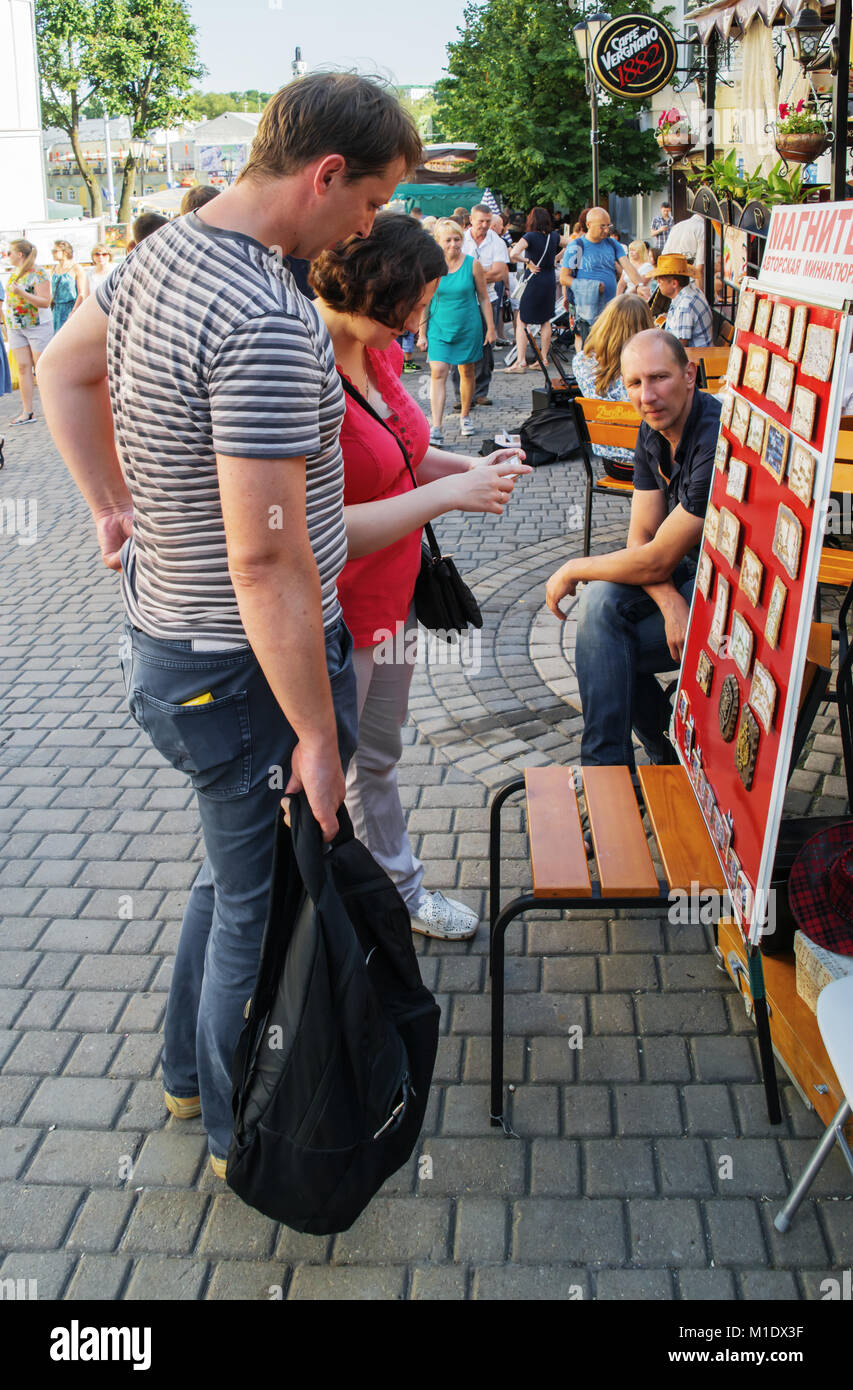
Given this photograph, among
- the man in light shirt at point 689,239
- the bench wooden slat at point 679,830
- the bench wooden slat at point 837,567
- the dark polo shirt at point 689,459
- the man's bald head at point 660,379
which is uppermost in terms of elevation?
the man in light shirt at point 689,239

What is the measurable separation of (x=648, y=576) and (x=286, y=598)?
6.78ft

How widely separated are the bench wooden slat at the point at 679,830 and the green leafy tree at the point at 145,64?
52556 mm

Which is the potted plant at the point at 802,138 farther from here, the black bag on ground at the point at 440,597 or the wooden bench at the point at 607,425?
the black bag on ground at the point at 440,597

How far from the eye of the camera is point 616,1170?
258cm

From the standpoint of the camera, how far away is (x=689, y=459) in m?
3.66

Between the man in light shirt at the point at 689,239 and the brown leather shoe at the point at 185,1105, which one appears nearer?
the brown leather shoe at the point at 185,1105

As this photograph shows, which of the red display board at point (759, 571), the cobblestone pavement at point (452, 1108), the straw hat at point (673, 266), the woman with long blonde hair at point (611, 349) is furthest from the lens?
the straw hat at point (673, 266)

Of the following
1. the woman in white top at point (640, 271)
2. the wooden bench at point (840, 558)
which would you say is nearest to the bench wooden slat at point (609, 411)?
the wooden bench at point (840, 558)

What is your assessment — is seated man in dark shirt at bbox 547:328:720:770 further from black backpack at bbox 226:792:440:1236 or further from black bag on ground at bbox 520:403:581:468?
black bag on ground at bbox 520:403:581:468

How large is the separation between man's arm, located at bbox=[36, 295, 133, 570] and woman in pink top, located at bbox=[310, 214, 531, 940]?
54cm

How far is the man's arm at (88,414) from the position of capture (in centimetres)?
226

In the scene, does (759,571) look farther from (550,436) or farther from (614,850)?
(550,436)
